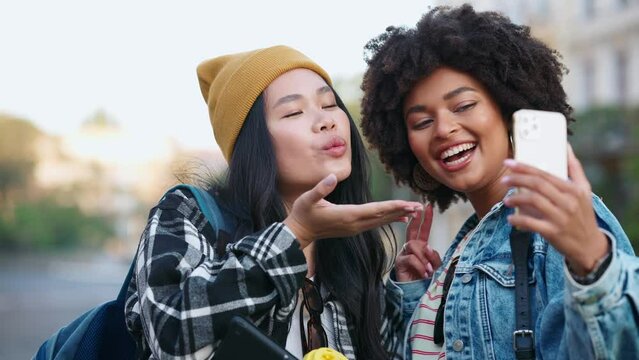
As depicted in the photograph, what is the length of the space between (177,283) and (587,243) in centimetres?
120

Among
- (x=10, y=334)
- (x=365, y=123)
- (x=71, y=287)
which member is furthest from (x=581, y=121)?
(x=71, y=287)

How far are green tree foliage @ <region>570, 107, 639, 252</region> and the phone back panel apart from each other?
20201 mm

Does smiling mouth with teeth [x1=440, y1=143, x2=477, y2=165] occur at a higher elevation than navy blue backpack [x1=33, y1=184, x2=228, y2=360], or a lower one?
higher

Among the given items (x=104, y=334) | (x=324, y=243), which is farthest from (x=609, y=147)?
(x=104, y=334)

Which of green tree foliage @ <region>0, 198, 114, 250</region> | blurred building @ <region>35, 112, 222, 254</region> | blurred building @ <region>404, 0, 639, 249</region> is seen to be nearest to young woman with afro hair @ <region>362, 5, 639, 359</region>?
blurred building @ <region>404, 0, 639, 249</region>

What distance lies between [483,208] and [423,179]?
1.42 ft

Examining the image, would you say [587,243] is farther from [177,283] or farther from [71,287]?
[71,287]

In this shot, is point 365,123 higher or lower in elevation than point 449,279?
higher

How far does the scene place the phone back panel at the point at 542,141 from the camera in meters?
1.91

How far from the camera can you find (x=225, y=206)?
2914 millimetres

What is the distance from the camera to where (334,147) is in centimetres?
298

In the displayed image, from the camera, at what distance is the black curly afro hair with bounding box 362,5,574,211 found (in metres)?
2.83

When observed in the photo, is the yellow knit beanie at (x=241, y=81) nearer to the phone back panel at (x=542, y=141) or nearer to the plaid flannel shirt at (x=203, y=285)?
the plaid flannel shirt at (x=203, y=285)

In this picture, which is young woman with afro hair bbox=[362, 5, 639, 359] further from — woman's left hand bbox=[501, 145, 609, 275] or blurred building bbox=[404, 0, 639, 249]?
blurred building bbox=[404, 0, 639, 249]
